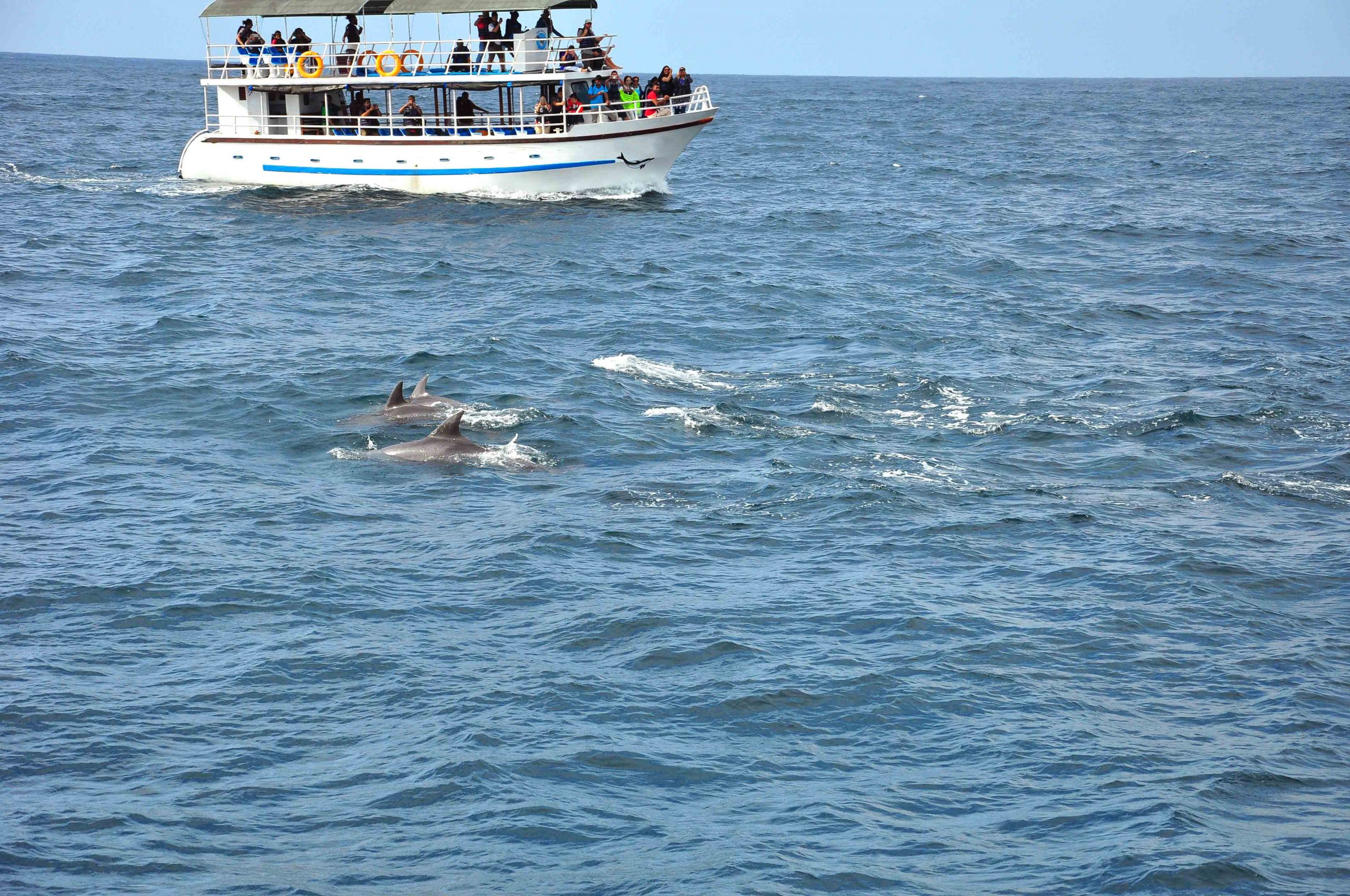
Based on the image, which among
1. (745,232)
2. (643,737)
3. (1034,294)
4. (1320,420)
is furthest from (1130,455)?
(745,232)

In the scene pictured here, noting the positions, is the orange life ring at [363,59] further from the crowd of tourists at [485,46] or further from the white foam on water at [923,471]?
the white foam on water at [923,471]

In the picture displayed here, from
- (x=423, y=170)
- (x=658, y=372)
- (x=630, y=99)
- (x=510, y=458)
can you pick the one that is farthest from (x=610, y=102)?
(x=510, y=458)

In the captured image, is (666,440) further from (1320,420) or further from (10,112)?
(10,112)

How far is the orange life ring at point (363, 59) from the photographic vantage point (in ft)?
163

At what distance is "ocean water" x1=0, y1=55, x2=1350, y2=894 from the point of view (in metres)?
13.3

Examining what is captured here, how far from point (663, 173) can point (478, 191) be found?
6887 mm

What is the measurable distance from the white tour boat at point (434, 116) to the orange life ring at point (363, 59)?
6 centimetres

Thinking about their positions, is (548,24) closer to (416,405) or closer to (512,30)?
(512,30)

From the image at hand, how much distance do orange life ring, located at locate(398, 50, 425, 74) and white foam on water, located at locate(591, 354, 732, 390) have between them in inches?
922

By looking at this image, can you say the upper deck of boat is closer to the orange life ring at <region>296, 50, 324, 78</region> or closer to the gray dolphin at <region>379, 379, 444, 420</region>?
the orange life ring at <region>296, 50, 324, 78</region>

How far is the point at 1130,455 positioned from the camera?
23.8 m

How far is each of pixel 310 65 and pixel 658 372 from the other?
87.4ft

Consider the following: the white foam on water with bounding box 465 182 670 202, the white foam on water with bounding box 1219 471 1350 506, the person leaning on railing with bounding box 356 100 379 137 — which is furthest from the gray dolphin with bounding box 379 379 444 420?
the person leaning on railing with bounding box 356 100 379 137

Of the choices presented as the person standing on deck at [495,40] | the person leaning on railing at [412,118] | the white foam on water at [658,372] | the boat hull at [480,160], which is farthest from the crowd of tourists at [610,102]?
the white foam on water at [658,372]
